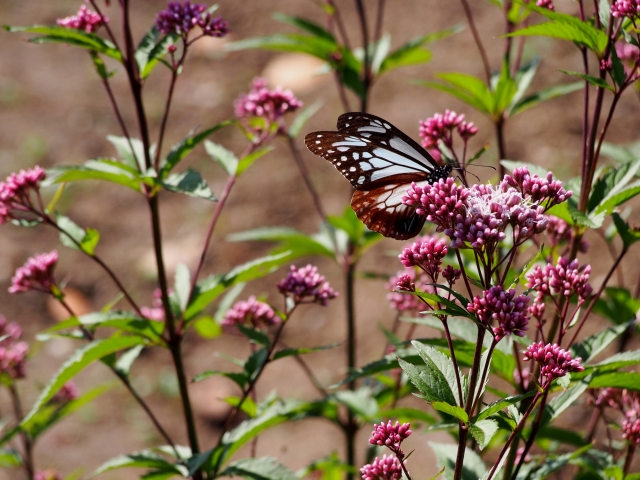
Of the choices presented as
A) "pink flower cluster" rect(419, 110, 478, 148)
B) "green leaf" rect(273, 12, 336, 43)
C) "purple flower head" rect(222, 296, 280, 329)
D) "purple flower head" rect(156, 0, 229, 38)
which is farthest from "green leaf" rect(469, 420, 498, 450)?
"green leaf" rect(273, 12, 336, 43)

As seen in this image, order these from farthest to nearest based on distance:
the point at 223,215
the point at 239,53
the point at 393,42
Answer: the point at 239,53 < the point at 393,42 < the point at 223,215

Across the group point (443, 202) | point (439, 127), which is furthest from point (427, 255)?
point (439, 127)

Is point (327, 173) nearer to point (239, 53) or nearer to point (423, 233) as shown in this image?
point (239, 53)

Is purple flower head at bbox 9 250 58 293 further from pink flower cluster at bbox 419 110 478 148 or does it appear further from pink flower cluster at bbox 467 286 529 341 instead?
pink flower cluster at bbox 467 286 529 341

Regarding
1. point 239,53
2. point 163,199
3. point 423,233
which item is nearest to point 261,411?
point 423,233

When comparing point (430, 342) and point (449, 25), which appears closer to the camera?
point (430, 342)

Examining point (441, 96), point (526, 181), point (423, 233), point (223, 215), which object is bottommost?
point (526, 181)

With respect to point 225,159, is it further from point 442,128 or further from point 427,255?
point 427,255
